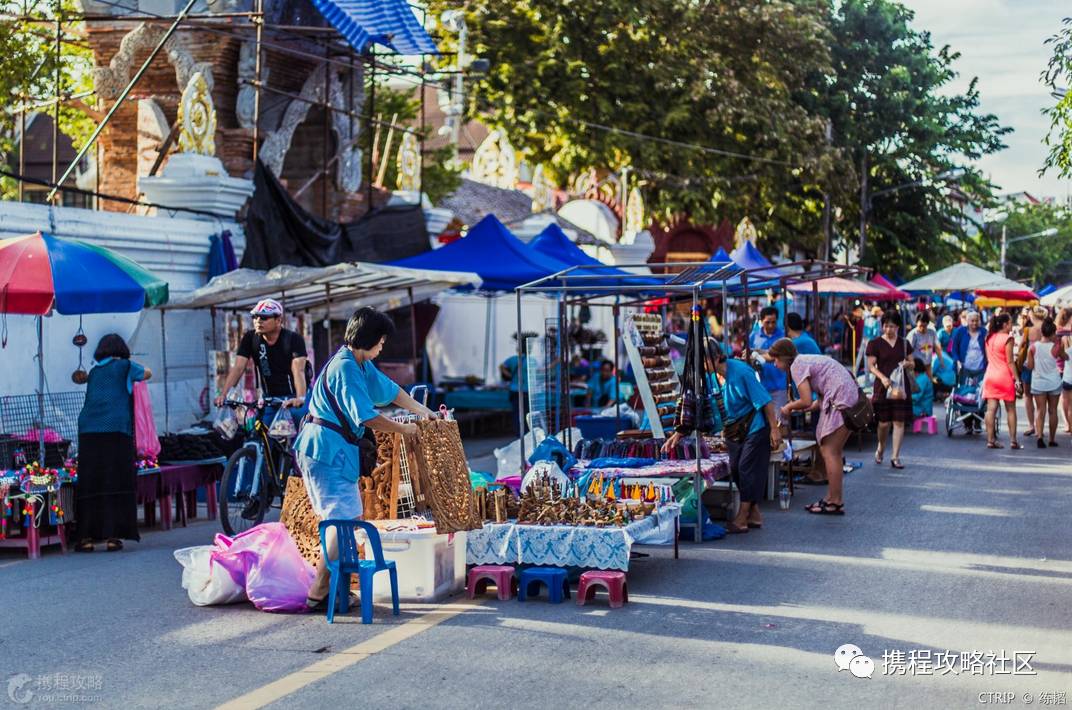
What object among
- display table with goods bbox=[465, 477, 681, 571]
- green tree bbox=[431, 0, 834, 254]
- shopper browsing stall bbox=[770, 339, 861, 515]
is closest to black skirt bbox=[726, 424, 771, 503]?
shopper browsing stall bbox=[770, 339, 861, 515]

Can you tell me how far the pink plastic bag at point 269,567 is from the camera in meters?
8.62

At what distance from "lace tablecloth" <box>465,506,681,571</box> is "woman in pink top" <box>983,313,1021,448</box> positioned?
11174mm

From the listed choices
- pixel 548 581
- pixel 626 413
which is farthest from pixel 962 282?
pixel 548 581

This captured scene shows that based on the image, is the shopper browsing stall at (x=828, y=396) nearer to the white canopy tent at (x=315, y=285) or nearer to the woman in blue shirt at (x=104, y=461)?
the white canopy tent at (x=315, y=285)

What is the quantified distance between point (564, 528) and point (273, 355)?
373 cm

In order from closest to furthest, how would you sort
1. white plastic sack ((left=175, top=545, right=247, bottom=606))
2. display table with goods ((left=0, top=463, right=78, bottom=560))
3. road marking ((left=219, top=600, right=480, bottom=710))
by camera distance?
1. road marking ((left=219, top=600, right=480, bottom=710))
2. white plastic sack ((left=175, top=545, right=247, bottom=606))
3. display table with goods ((left=0, top=463, right=78, bottom=560))

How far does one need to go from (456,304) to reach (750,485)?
1866cm

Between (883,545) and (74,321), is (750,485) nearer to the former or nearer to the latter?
(883,545)

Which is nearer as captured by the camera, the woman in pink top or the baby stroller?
the woman in pink top

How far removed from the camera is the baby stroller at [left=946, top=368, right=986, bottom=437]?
21156mm

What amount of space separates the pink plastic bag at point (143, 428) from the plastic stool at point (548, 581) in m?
4.32

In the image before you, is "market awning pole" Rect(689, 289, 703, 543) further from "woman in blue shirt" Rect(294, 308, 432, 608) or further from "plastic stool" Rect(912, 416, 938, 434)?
"plastic stool" Rect(912, 416, 938, 434)

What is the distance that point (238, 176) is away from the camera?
21312 millimetres

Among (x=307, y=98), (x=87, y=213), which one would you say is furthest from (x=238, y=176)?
(x=87, y=213)
